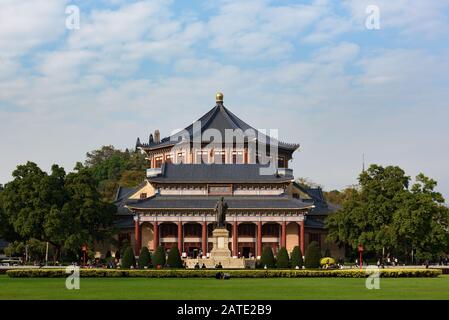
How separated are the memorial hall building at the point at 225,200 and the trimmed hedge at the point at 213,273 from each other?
107 ft

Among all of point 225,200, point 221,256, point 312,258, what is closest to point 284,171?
point 225,200

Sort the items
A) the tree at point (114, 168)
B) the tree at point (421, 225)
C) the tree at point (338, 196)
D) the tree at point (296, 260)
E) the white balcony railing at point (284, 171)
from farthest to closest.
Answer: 1. the tree at point (114, 168)
2. the tree at point (338, 196)
3. the white balcony railing at point (284, 171)
4. the tree at point (421, 225)
5. the tree at point (296, 260)

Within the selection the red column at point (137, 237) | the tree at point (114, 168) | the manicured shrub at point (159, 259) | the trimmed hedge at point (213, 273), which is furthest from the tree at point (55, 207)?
the tree at point (114, 168)

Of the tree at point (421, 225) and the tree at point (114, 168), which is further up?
the tree at point (114, 168)

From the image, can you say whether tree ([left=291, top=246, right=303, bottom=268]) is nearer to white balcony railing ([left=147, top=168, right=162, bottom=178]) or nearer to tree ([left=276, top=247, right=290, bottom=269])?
tree ([left=276, top=247, right=290, bottom=269])

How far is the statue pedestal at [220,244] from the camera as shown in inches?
2958

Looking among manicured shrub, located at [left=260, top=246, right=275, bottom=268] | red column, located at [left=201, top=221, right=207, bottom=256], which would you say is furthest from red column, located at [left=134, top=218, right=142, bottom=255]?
manicured shrub, located at [left=260, top=246, right=275, bottom=268]

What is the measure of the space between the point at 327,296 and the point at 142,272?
931 inches

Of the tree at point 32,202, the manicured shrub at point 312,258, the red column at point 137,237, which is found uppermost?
the tree at point 32,202

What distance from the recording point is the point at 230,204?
9694 cm

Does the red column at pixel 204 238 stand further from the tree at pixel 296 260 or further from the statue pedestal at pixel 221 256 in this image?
the tree at pixel 296 260

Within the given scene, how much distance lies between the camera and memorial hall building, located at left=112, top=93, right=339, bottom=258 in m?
95.6
